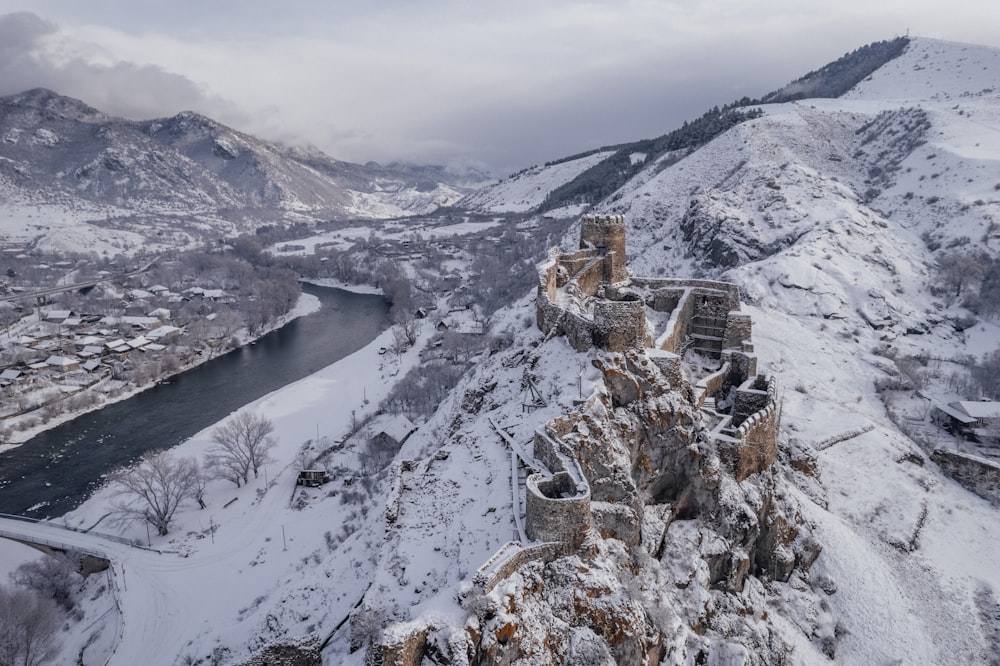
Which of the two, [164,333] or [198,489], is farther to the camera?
[164,333]

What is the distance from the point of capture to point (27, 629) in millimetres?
26109

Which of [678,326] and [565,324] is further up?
[565,324]

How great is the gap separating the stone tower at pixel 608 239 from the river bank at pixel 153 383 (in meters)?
53.9

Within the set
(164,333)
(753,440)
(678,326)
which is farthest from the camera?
(164,333)

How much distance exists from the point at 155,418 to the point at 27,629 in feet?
103

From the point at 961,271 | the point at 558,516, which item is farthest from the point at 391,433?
the point at 961,271

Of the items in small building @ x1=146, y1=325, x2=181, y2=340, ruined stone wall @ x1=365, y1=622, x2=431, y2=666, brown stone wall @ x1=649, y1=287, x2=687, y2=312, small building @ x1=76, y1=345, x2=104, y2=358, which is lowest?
small building @ x1=146, y1=325, x2=181, y2=340

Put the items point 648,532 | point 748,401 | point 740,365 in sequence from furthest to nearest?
point 740,365 < point 748,401 < point 648,532

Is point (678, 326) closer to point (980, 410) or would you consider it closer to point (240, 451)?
point (980, 410)

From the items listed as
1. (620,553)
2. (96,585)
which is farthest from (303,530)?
(620,553)

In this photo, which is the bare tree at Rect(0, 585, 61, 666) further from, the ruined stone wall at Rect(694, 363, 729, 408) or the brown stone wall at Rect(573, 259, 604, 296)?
the ruined stone wall at Rect(694, 363, 729, 408)

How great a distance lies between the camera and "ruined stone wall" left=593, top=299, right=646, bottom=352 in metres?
21.2

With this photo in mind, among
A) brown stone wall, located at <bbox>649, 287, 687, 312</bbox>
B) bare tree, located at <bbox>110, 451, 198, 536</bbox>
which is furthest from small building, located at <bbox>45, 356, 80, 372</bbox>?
brown stone wall, located at <bbox>649, 287, 687, 312</bbox>

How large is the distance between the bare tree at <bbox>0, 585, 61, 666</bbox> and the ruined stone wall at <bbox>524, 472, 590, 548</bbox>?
26.9 m
